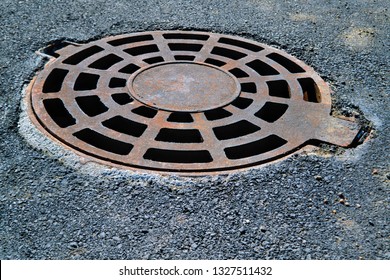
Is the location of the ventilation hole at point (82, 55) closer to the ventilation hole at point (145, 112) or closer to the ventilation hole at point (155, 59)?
the ventilation hole at point (155, 59)

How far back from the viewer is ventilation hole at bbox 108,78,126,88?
3104 mm

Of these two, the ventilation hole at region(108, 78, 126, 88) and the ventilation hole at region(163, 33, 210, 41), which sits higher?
the ventilation hole at region(163, 33, 210, 41)

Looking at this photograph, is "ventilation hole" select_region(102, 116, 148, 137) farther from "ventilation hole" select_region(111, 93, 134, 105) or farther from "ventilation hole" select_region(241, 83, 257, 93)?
"ventilation hole" select_region(241, 83, 257, 93)

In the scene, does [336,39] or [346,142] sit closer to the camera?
[346,142]

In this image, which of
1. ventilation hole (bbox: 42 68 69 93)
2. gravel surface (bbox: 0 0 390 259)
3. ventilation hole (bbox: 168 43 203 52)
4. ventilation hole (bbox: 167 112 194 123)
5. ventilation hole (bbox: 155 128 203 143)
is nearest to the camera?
gravel surface (bbox: 0 0 390 259)

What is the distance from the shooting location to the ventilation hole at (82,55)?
10.8ft

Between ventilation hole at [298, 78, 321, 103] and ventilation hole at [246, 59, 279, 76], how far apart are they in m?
0.17

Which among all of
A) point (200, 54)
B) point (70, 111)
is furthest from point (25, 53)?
point (200, 54)

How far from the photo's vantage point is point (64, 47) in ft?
11.3

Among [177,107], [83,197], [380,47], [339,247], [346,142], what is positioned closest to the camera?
[339,247]

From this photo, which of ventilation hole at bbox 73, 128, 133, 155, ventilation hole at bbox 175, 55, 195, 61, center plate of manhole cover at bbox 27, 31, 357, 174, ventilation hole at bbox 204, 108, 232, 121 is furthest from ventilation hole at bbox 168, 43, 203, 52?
ventilation hole at bbox 73, 128, 133, 155

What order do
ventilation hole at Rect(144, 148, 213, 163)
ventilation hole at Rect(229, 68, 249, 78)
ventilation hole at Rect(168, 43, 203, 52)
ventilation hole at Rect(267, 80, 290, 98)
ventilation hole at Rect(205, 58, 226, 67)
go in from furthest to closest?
ventilation hole at Rect(168, 43, 203, 52), ventilation hole at Rect(205, 58, 226, 67), ventilation hole at Rect(229, 68, 249, 78), ventilation hole at Rect(267, 80, 290, 98), ventilation hole at Rect(144, 148, 213, 163)

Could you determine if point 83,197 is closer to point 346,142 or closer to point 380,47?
point 346,142

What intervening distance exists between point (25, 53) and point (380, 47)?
2.15 meters
